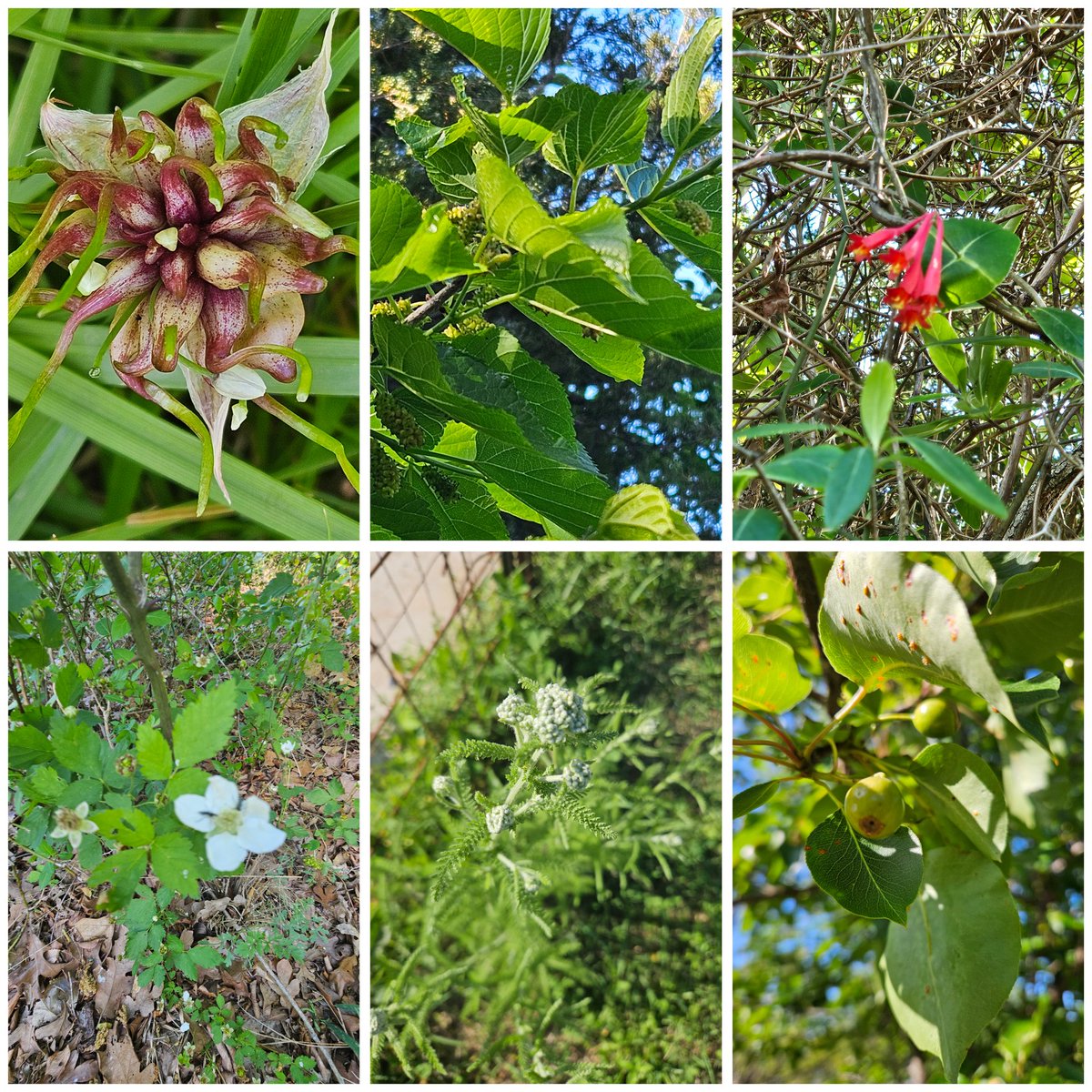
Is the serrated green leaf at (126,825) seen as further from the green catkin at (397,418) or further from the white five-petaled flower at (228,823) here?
the green catkin at (397,418)

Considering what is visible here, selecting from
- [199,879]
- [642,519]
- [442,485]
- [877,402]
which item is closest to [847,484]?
[877,402]

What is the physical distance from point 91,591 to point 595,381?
404mm

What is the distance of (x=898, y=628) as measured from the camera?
1.77 ft

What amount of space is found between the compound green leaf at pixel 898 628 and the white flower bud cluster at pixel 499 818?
287mm

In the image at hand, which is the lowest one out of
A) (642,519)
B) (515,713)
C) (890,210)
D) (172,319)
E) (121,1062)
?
(121,1062)

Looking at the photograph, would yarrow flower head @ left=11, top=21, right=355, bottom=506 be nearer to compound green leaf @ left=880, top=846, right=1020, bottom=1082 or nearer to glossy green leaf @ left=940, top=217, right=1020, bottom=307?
glossy green leaf @ left=940, top=217, right=1020, bottom=307

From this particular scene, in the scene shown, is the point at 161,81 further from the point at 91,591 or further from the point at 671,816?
the point at 671,816

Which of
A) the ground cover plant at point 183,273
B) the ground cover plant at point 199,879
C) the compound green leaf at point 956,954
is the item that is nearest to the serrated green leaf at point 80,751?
the ground cover plant at point 199,879

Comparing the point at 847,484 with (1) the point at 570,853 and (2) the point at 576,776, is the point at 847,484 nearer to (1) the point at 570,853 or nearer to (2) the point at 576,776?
(2) the point at 576,776

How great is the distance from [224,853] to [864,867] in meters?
0.44

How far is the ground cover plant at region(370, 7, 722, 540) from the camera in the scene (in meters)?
0.54

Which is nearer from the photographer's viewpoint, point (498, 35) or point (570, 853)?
point (498, 35)

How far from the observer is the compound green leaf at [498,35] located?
0.54 meters

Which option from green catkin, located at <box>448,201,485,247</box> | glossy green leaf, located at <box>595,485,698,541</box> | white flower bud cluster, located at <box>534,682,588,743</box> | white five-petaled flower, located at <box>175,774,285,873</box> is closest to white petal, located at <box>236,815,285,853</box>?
white five-petaled flower, located at <box>175,774,285,873</box>
